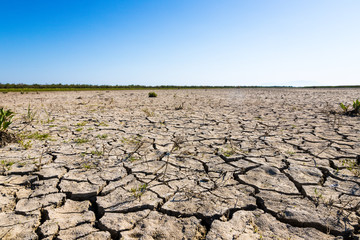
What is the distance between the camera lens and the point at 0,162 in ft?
8.13

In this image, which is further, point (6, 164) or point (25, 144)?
point (25, 144)

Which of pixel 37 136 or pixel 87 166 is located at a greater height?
pixel 37 136

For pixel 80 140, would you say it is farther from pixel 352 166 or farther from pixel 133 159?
pixel 352 166

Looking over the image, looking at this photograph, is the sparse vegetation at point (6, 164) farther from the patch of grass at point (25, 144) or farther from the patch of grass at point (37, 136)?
the patch of grass at point (37, 136)

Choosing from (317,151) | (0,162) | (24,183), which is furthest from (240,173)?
(0,162)

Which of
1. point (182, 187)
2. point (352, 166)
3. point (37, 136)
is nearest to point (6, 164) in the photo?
point (37, 136)

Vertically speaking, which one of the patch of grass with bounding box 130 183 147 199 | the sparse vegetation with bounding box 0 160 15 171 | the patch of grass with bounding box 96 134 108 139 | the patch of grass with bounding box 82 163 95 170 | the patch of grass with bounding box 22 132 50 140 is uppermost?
the patch of grass with bounding box 22 132 50 140

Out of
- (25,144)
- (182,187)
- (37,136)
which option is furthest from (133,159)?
(37,136)

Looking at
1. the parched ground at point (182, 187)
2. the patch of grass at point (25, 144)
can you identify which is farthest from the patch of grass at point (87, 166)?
the patch of grass at point (25, 144)

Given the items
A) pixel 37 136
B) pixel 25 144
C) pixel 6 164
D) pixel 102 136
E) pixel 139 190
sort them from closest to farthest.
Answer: pixel 139 190, pixel 6 164, pixel 25 144, pixel 37 136, pixel 102 136

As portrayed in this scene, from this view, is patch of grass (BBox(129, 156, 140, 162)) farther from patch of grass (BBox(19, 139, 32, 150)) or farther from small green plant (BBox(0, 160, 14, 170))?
patch of grass (BBox(19, 139, 32, 150))

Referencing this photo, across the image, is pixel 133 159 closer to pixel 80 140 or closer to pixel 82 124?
pixel 80 140

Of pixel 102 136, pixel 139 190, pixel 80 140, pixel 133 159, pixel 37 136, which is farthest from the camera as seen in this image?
pixel 102 136

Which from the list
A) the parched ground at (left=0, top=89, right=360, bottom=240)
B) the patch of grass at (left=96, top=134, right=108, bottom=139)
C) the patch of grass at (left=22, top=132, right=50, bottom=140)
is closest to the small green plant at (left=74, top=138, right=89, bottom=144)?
the parched ground at (left=0, top=89, right=360, bottom=240)
